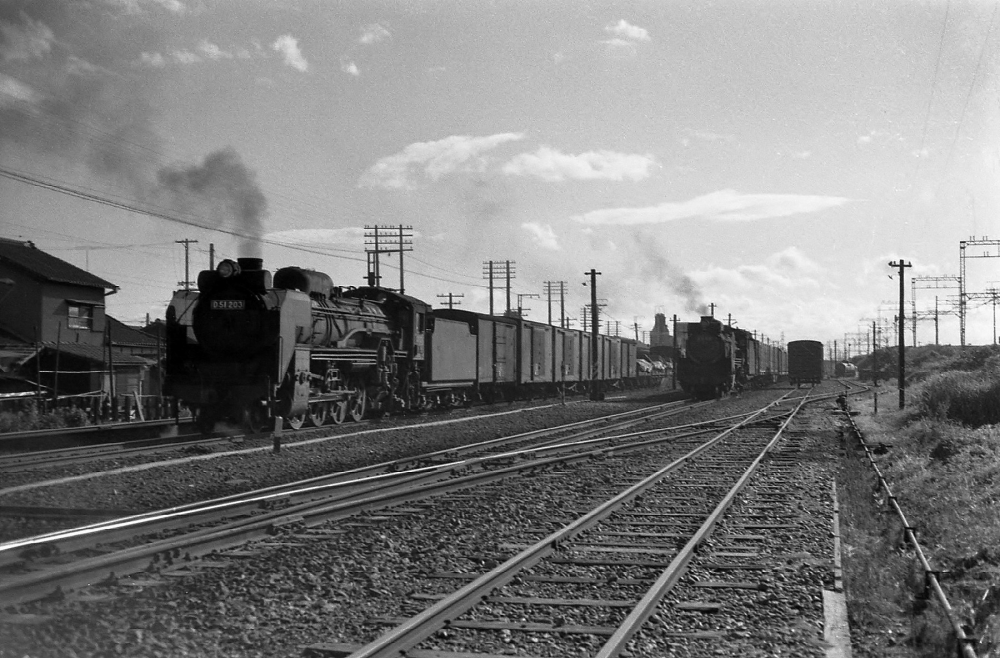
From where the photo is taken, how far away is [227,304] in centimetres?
1780

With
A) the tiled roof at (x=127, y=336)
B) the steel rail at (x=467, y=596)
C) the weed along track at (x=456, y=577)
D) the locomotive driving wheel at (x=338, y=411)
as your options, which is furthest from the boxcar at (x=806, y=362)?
the steel rail at (x=467, y=596)

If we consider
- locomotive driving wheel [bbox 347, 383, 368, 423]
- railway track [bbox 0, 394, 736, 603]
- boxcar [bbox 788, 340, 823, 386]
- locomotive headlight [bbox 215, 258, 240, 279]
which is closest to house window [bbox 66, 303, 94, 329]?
locomotive driving wheel [bbox 347, 383, 368, 423]

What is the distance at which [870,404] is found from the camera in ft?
138

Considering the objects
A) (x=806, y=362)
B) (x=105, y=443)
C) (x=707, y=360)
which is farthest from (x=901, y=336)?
(x=105, y=443)

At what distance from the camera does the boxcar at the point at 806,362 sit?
65188 millimetres

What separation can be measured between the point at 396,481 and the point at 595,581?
5263 millimetres

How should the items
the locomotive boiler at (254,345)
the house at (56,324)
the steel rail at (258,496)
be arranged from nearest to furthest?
the steel rail at (258,496) < the locomotive boiler at (254,345) < the house at (56,324)

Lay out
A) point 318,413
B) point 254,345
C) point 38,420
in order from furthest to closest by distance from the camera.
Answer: point 38,420 → point 318,413 → point 254,345

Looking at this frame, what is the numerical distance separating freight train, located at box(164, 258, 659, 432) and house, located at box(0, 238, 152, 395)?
1016cm

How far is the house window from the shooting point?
33.4 meters

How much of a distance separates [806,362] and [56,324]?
4979cm

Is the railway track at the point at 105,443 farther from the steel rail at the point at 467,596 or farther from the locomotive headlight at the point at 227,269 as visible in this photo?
the steel rail at the point at 467,596

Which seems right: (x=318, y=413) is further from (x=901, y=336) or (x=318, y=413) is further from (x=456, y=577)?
(x=901, y=336)

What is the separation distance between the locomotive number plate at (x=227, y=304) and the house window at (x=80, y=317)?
18.2m
